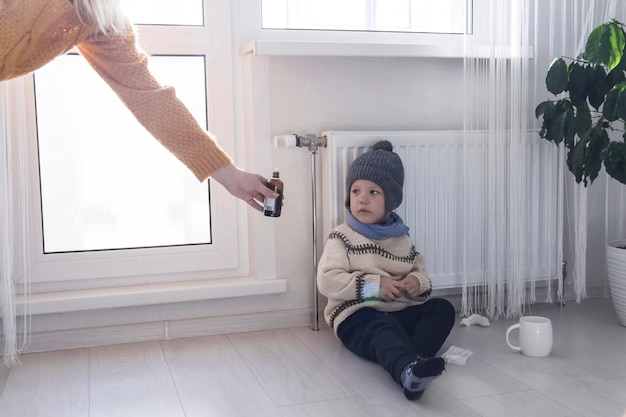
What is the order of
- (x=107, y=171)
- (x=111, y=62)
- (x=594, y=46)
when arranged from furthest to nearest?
(x=107, y=171) < (x=594, y=46) < (x=111, y=62)

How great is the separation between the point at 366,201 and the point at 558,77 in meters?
0.75

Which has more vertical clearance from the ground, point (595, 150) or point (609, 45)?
point (609, 45)

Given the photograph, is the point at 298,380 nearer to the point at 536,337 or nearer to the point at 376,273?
the point at 376,273

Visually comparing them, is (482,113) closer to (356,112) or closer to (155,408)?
(356,112)

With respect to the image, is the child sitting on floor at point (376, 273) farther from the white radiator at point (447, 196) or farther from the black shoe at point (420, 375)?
the black shoe at point (420, 375)

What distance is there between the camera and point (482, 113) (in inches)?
97.6

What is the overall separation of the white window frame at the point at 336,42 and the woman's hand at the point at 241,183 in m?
0.96

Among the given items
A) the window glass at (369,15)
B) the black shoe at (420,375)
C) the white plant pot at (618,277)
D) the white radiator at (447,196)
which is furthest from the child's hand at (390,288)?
the window glass at (369,15)

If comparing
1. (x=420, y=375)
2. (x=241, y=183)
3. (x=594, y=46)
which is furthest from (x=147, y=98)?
(x=594, y=46)

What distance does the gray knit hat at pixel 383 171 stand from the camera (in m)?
2.22

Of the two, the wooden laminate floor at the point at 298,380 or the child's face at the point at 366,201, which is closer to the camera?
the wooden laminate floor at the point at 298,380

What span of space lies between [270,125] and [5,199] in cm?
85

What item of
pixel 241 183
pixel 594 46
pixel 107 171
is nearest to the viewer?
pixel 241 183

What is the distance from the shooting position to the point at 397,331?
2037 millimetres
